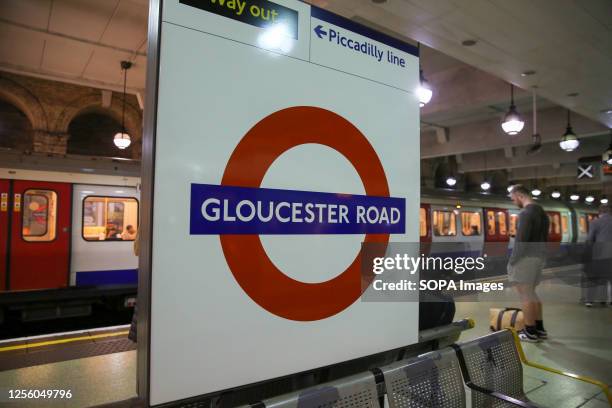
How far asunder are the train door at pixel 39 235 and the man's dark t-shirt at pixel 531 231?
6658 millimetres

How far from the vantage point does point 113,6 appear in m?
5.95

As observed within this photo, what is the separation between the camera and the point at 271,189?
5.01ft

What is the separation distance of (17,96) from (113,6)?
8182mm

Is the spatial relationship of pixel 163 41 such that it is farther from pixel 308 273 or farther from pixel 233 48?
pixel 308 273

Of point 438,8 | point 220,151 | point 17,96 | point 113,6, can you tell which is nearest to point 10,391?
point 220,151

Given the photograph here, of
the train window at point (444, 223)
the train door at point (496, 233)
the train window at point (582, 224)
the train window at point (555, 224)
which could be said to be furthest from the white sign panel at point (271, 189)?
the train window at point (582, 224)

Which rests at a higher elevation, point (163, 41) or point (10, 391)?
point (163, 41)

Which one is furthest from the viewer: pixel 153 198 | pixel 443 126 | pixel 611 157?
pixel 443 126

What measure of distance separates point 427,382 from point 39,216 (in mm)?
6427

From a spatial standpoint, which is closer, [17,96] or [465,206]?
[17,96]

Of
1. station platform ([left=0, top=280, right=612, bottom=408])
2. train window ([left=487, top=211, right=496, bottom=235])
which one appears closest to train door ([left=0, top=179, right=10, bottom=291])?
station platform ([left=0, top=280, right=612, bottom=408])

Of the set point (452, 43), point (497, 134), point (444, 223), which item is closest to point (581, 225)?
point (497, 134)

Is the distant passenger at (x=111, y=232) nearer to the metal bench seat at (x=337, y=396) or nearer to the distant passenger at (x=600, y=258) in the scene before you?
the metal bench seat at (x=337, y=396)

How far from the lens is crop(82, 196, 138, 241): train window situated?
6688 millimetres
